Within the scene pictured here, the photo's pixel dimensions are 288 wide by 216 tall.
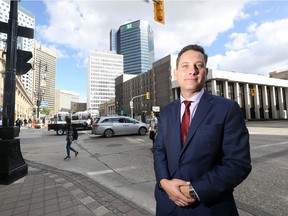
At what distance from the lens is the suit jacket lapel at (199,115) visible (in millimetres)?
1545

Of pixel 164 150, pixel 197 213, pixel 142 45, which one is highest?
pixel 142 45

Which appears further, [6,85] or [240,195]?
[6,85]

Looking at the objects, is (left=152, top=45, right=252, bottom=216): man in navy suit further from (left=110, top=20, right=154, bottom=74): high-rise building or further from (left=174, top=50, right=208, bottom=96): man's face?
(left=110, top=20, right=154, bottom=74): high-rise building

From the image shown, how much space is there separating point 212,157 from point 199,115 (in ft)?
1.05

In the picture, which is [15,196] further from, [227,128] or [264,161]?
[264,161]

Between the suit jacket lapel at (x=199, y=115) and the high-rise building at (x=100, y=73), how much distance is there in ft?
468

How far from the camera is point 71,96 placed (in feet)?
609

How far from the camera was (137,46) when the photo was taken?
13400cm

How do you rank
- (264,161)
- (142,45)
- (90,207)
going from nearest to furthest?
(90,207)
(264,161)
(142,45)

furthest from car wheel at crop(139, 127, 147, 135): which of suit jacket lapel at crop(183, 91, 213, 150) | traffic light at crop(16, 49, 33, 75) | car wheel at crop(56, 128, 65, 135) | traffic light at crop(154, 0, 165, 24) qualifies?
suit jacket lapel at crop(183, 91, 213, 150)

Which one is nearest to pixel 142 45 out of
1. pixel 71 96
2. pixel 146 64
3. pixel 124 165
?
pixel 146 64

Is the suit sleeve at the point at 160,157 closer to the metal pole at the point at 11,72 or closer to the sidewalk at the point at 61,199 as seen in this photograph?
the sidewalk at the point at 61,199

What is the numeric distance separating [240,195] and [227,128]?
128 inches

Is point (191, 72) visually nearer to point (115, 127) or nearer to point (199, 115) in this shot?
point (199, 115)
